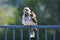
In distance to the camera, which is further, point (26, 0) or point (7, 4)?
point (7, 4)

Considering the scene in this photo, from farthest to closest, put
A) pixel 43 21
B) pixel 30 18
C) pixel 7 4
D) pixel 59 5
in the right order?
pixel 7 4 < pixel 59 5 < pixel 43 21 < pixel 30 18

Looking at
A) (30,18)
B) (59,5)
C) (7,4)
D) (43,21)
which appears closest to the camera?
(30,18)

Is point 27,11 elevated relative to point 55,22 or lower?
elevated

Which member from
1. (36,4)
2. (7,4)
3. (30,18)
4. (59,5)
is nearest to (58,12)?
(59,5)

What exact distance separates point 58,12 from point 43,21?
4.41ft

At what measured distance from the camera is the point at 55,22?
1348cm

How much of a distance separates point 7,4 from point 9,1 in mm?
700

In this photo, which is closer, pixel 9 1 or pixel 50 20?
pixel 50 20

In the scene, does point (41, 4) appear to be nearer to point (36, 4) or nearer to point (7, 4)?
point (36, 4)

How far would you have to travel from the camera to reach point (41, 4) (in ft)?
44.8

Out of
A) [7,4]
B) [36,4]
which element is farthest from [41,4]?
[7,4]

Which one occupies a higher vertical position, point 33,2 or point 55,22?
point 33,2

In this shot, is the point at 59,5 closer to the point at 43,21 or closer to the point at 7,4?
the point at 43,21

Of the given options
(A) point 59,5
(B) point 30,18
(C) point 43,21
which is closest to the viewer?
(B) point 30,18
